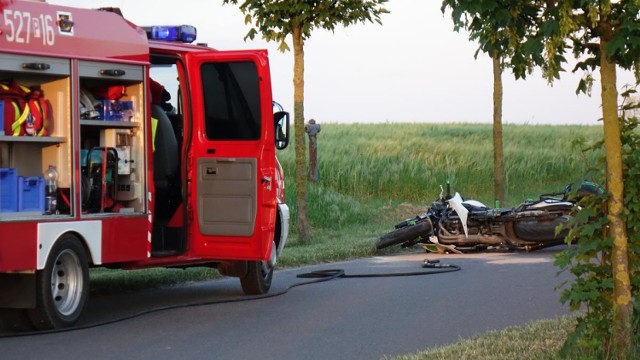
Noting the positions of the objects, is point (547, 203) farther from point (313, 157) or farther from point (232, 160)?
point (313, 157)

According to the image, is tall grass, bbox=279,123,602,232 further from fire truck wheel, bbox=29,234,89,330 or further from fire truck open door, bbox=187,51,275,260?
fire truck wheel, bbox=29,234,89,330

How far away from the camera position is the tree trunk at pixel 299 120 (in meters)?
20.5

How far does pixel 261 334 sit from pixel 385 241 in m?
8.40

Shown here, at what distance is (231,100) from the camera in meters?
13.4

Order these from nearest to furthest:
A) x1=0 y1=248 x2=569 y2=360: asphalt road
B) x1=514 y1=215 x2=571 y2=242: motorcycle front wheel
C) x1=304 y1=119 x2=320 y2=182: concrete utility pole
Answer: x1=0 y1=248 x2=569 y2=360: asphalt road → x1=514 y1=215 x2=571 y2=242: motorcycle front wheel → x1=304 y1=119 x2=320 y2=182: concrete utility pole

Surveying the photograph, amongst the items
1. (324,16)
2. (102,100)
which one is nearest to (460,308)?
(102,100)

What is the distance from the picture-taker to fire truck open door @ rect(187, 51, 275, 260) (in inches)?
512

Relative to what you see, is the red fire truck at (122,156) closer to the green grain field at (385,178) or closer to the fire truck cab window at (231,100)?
the fire truck cab window at (231,100)

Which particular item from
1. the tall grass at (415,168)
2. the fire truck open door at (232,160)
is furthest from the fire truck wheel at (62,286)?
the tall grass at (415,168)

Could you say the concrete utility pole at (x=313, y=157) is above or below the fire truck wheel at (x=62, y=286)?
above

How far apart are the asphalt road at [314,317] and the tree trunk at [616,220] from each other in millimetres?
2139

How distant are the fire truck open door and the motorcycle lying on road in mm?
6058

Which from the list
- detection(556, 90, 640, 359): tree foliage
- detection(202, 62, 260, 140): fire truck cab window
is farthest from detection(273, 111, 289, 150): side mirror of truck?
detection(556, 90, 640, 359): tree foliage

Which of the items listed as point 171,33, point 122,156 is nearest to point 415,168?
point 171,33
